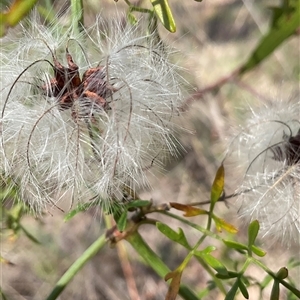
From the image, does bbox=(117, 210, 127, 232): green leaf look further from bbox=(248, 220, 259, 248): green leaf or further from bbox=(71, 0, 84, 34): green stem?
bbox=(71, 0, 84, 34): green stem

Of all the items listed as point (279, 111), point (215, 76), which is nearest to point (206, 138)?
point (215, 76)

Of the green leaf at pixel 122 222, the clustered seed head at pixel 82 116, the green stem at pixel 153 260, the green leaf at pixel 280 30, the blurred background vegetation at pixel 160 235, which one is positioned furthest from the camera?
the blurred background vegetation at pixel 160 235

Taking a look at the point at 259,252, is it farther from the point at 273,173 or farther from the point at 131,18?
the point at 131,18

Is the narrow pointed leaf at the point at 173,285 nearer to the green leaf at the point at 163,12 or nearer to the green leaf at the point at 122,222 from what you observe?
the green leaf at the point at 122,222

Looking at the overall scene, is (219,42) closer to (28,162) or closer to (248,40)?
(248,40)

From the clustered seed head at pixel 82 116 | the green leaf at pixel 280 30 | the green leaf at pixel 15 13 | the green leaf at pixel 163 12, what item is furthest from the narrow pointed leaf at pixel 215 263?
the green leaf at pixel 280 30
